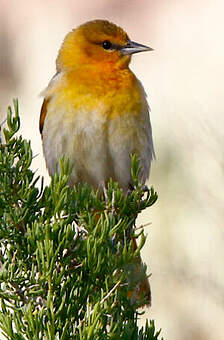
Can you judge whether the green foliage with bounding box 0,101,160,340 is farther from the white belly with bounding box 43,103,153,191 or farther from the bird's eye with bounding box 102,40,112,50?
the bird's eye with bounding box 102,40,112,50

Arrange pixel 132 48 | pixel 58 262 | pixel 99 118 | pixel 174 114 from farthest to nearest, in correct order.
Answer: pixel 132 48 < pixel 99 118 < pixel 174 114 < pixel 58 262

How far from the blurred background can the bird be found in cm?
12

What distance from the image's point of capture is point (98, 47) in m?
3.25

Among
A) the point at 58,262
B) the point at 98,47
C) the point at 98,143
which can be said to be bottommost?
the point at 58,262

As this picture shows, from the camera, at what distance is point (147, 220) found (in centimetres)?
334

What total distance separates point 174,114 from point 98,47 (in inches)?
25.2

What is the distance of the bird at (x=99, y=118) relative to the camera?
9.76 ft

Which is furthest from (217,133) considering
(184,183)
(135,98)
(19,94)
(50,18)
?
(50,18)

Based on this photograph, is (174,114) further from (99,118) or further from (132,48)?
(132,48)

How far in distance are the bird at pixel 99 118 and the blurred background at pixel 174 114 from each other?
117mm

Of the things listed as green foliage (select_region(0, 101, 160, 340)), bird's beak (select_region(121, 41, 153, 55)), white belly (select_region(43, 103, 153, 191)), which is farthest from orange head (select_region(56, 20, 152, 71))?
green foliage (select_region(0, 101, 160, 340))

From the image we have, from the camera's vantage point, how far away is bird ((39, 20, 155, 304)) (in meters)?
2.97

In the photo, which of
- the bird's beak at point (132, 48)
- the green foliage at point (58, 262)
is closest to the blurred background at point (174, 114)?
the bird's beak at point (132, 48)

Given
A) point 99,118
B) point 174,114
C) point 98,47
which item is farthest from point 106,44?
point 174,114
